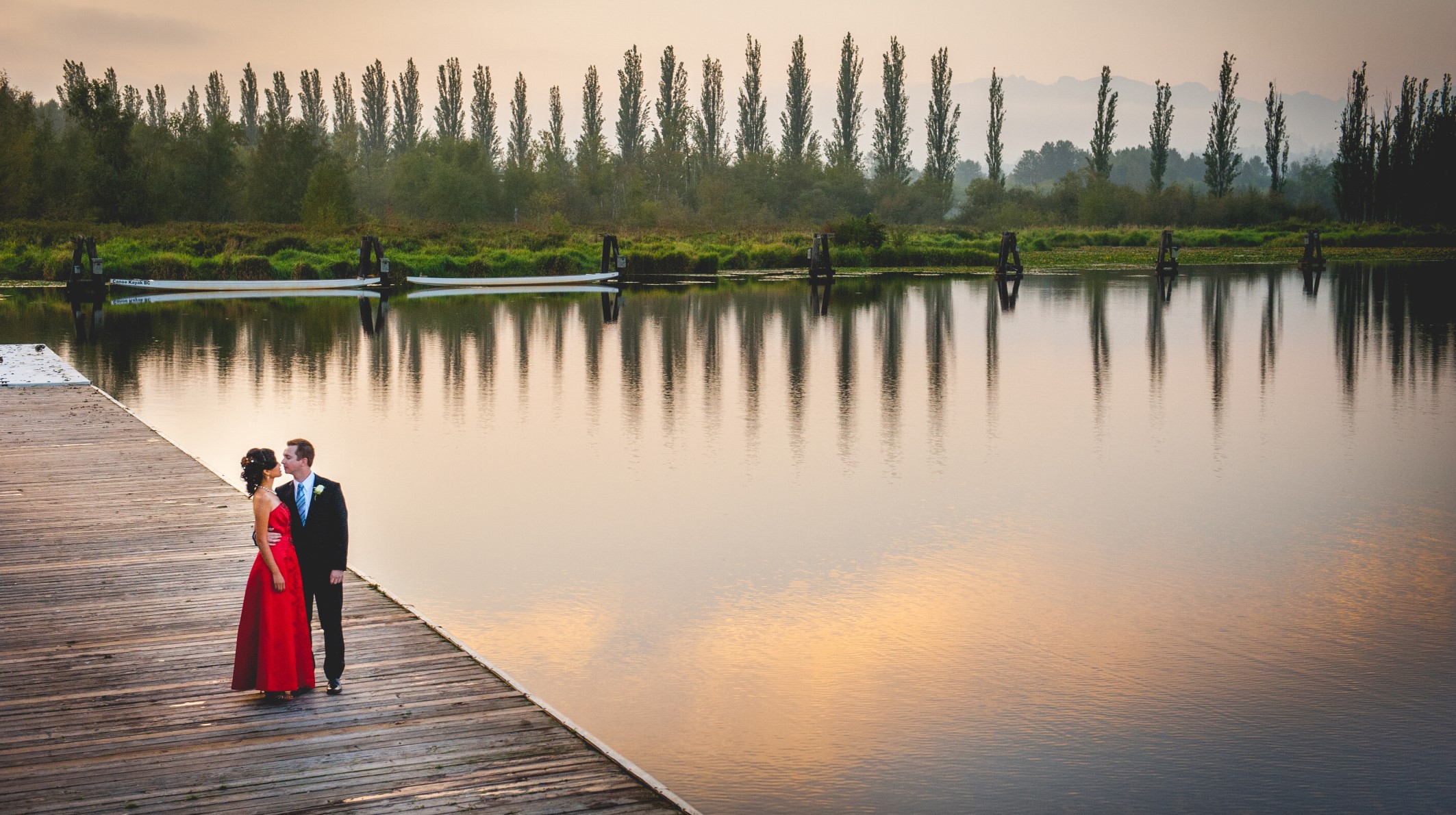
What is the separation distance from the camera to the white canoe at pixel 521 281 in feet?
142

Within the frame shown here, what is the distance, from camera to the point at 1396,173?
253 ft

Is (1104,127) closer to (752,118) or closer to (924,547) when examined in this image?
(752,118)

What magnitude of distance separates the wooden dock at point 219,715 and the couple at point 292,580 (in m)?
0.14

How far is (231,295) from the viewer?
3916cm

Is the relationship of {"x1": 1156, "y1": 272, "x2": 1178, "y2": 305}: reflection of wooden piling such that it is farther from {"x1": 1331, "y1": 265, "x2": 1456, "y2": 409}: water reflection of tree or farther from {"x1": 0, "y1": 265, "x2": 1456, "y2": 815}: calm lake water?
{"x1": 0, "y1": 265, "x2": 1456, "y2": 815}: calm lake water

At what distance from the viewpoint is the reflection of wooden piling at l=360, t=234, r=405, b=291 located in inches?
1570

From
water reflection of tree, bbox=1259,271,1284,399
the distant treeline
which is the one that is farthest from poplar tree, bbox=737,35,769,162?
water reflection of tree, bbox=1259,271,1284,399

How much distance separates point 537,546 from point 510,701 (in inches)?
175

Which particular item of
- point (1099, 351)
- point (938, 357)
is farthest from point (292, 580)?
point (1099, 351)

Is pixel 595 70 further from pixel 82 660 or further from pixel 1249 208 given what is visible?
pixel 82 660

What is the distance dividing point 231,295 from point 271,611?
36121 mm

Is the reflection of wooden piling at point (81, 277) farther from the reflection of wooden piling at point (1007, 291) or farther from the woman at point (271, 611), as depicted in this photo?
the woman at point (271, 611)

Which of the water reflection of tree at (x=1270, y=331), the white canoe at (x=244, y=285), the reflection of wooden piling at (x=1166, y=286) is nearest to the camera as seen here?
the water reflection of tree at (x=1270, y=331)

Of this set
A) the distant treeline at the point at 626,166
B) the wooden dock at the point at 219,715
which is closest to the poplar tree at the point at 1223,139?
the distant treeline at the point at 626,166
